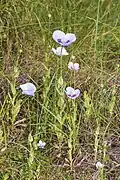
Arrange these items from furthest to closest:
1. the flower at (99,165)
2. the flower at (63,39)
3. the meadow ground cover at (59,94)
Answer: the flower at (63,39) < the meadow ground cover at (59,94) < the flower at (99,165)

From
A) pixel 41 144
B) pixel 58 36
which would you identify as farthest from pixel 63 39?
pixel 41 144

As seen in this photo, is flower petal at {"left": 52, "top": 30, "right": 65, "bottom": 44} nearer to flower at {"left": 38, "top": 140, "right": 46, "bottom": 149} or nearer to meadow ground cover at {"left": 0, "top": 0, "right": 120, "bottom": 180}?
meadow ground cover at {"left": 0, "top": 0, "right": 120, "bottom": 180}

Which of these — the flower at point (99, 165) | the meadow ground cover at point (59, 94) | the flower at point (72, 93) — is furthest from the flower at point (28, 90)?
the flower at point (99, 165)

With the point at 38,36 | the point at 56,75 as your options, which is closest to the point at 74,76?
the point at 56,75

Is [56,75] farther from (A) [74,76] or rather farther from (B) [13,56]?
(B) [13,56]

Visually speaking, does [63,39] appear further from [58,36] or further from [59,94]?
[59,94]

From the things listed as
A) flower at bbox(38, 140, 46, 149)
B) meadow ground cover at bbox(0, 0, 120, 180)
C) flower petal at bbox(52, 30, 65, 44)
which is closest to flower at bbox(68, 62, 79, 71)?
meadow ground cover at bbox(0, 0, 120, 180)

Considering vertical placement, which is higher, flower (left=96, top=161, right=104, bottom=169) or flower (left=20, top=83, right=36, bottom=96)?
flower (left=20, top=83, right=36, bottom=96)

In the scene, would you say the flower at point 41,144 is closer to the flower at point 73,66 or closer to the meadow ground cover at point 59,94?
the meadow ground cover at point 59,94

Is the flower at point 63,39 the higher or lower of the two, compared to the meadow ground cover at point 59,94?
higher
